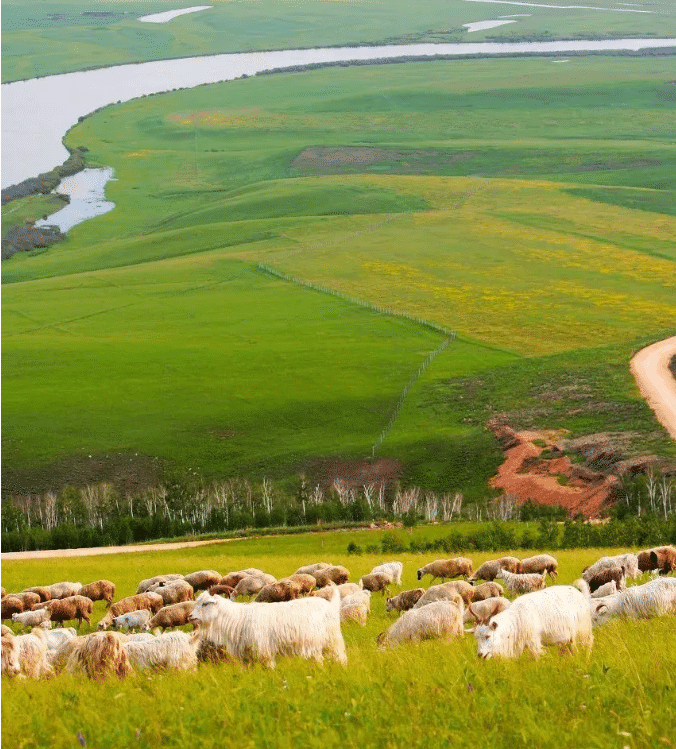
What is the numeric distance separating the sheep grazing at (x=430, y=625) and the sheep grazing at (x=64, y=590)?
1214 centimetres

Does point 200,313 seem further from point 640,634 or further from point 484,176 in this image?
point 640,634

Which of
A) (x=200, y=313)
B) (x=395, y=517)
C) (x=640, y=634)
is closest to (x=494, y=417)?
(x=395, y=517)

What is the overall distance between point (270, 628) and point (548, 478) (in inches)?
1767

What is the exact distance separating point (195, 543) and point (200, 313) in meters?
56.2

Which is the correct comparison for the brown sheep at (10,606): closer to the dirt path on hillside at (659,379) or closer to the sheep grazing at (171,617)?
the sheep grazing at (171,617)

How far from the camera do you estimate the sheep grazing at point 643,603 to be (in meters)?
17.1

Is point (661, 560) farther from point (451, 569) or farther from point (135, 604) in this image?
point (135, 604)

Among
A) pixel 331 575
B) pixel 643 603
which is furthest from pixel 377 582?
pixel 643 603

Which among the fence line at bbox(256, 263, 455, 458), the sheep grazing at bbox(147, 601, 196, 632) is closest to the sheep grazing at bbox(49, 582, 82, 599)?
the sheep grazing at bbox(147, 601, 196, 632)

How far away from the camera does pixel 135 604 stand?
75.2ft

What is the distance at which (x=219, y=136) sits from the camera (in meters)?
198

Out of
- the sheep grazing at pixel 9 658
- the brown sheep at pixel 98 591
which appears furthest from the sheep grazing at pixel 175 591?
the sheep grazing at pixel 9 658

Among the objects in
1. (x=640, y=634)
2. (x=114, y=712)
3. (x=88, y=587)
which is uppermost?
(x=114, y=712)

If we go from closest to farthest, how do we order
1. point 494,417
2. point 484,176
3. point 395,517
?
1. point 395,517
2. point 494,417
3. point 484,176
